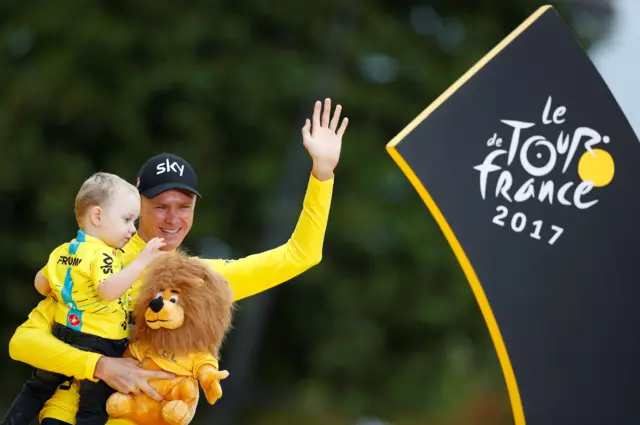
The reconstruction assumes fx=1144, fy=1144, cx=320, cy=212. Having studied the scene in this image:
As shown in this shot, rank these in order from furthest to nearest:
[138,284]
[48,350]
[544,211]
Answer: [544,211] < [138,284] < [48,350]

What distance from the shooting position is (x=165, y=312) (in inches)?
122

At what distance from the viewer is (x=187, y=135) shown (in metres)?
9.89

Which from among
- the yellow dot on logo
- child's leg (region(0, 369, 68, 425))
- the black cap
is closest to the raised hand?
the black cap

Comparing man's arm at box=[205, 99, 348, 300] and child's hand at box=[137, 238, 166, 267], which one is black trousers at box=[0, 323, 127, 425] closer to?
child's hand at box=[137, 238, 166, 267]

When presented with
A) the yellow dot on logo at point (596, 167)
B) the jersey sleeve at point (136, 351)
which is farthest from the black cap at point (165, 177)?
the yellow dot on logo at point (596, 167)

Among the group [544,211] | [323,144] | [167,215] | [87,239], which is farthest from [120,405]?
[544,211]

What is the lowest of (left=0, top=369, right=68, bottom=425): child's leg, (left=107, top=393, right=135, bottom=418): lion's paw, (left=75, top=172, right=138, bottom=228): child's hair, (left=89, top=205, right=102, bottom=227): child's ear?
(left=107, top=393, right=135, bottom=418): lion's paw

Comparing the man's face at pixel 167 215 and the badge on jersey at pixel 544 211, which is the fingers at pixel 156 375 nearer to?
the man's face at pixel 167 215

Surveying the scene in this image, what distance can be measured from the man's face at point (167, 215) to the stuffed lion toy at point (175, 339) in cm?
15

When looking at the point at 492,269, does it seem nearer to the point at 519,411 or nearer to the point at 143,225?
the point at 519,411

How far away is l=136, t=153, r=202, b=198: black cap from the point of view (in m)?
3.32

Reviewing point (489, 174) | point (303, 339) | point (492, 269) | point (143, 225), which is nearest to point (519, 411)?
point (492, 269)

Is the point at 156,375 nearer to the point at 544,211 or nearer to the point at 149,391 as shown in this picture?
the point at 149,391

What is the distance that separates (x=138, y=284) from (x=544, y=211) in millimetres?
1318
